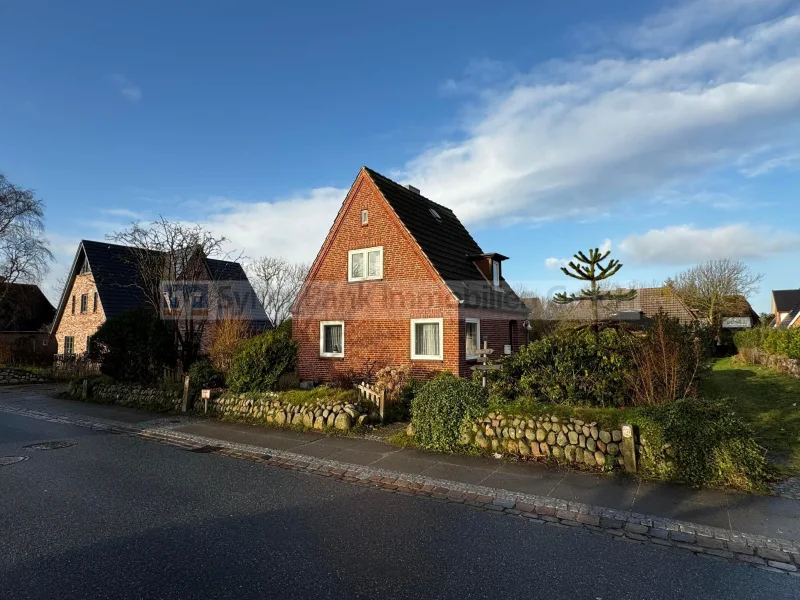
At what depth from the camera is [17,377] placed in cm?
2177

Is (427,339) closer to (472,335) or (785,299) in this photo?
(472,335)

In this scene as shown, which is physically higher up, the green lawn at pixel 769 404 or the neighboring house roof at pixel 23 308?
the neighboring house roof at pixel 23 308

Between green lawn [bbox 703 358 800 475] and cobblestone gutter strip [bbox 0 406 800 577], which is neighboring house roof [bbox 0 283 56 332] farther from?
green lawn [bbox 703 358 800 475]

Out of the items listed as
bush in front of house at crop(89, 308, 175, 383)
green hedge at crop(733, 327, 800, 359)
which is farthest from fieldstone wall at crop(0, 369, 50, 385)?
green hedge at crop(733, 327, 800, 359)

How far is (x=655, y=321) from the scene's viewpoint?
910cm

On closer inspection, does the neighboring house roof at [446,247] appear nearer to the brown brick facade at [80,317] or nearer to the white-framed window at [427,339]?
the white-framed window at [427,339]

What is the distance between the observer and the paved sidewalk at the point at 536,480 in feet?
17.5

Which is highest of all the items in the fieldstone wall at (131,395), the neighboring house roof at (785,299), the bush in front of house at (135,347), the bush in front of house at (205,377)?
the neighboring house roof at (785,299)

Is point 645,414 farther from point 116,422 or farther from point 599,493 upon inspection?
point 116,422

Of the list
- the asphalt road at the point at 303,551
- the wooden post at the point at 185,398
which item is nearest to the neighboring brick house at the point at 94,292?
the wooden post at the point at 185,398

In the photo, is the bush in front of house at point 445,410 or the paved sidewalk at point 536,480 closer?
the paved sidewalk at point 536,480

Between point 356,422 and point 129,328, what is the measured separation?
1018 centimetres

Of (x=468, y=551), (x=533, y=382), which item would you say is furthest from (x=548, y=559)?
(x=533, y=382)

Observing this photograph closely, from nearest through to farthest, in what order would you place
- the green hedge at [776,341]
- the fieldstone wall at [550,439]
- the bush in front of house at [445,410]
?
the fieldstone wall at [550,439] < the bush in front of house at [445,410] < the green hedge at [776,341]
